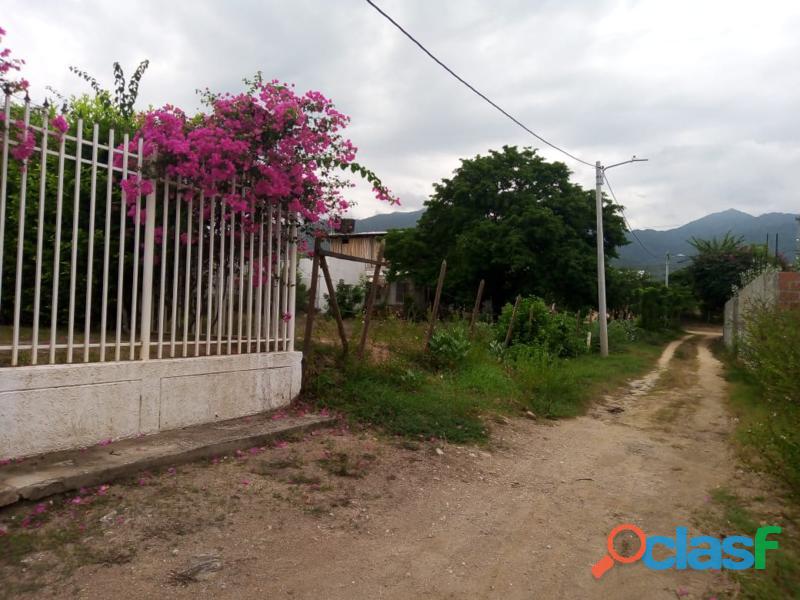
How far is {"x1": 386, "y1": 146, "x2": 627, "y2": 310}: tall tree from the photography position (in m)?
24.5

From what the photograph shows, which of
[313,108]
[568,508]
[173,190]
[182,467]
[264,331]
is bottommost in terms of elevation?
[568,508]

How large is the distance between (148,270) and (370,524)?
2758mm

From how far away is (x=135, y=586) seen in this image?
277cm

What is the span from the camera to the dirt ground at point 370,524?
9.66 feet

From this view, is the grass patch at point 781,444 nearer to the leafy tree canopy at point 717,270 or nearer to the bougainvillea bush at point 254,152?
the bougainvillea bush at point 254,152

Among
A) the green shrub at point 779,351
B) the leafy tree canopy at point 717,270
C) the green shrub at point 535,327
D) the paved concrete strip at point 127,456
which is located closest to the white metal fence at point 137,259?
the paved concrete strip at point 127,456

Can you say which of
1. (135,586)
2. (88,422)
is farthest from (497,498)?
(88,422)

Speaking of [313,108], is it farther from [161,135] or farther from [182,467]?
[182,467]

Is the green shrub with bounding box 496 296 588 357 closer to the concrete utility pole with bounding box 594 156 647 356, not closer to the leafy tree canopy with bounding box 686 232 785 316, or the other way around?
the concrete utility pole with bounding box 594 156 647 356

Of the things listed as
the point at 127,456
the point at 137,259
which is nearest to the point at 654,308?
the point at 137,259

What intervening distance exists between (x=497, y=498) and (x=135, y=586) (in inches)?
106

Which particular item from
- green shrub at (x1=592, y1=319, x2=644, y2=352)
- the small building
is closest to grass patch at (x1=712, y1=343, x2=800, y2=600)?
green shrub at (x1=592, y1=319, x2=644, y2=352)

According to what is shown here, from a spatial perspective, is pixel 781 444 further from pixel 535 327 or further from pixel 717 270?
pixel 717 270

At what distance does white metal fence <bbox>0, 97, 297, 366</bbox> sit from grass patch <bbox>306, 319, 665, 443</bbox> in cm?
101
